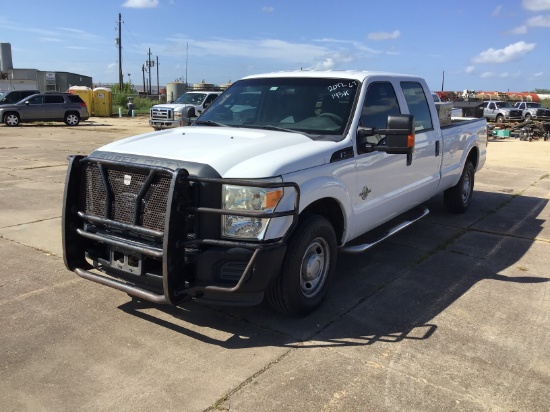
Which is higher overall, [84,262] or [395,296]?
[84,262]

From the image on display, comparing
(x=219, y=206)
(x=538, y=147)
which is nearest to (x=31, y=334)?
(x=219, y=206)

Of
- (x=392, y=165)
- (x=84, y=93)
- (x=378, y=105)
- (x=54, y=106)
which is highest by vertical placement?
(x=84, y=93)

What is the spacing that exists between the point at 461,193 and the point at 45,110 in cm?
2413

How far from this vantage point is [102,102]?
3659 cm

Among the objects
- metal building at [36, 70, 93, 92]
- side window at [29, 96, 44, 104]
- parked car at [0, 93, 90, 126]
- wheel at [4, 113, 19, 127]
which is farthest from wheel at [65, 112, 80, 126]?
metal building at [36, 70, 93, 92]

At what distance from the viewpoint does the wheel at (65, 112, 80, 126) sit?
89.5 ft

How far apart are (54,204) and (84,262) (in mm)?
4330

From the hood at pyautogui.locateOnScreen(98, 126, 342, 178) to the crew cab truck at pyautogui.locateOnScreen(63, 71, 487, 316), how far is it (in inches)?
0.4

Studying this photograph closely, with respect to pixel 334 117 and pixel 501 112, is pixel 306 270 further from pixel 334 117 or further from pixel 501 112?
pixel 501 112

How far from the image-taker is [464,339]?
3.85 metres

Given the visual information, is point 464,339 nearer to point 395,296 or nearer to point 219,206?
point 395,296

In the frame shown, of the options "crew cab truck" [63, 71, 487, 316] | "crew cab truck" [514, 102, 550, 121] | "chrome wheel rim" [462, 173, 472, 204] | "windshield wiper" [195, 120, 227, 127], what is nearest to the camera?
"crew cab truck" [63, 71, 487, 316]

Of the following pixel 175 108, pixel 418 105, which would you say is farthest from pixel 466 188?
pixel 175 108

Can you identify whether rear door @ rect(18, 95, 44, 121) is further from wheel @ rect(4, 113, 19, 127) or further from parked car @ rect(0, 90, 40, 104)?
parked car @ rect(0, 90, 40, 104)
